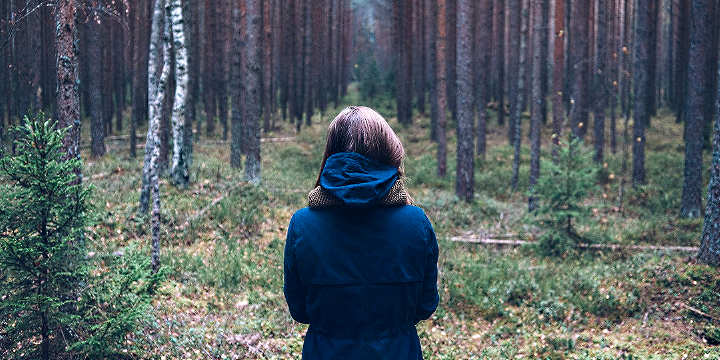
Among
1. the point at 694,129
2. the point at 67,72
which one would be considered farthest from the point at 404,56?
the point at 67,72

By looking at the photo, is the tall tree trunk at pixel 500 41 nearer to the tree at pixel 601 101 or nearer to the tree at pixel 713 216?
the tree at pixel 601 101

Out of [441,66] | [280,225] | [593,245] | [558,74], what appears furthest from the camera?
[441,66]

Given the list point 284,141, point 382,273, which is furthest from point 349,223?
point 284,141

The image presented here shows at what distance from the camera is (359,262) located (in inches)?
90.7

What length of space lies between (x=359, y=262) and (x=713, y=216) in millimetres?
8290

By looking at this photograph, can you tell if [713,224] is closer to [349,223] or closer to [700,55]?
[700,55]

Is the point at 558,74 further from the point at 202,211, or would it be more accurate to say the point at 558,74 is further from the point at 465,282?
the point at 202,211

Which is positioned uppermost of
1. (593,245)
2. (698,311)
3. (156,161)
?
(156,161)

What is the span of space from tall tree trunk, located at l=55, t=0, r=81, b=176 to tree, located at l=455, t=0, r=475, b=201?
1085cm

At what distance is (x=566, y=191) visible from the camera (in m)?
11.2

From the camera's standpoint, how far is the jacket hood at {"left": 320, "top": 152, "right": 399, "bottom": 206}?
2.21 meters

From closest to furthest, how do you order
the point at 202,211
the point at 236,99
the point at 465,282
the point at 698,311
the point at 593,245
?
the point at 698,311 < the point at 465,282 < the point at 593,245 < the point at 202,211 < the point at 236,99

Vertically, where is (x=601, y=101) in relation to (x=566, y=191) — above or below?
above

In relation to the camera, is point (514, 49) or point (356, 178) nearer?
point (356, 178)
